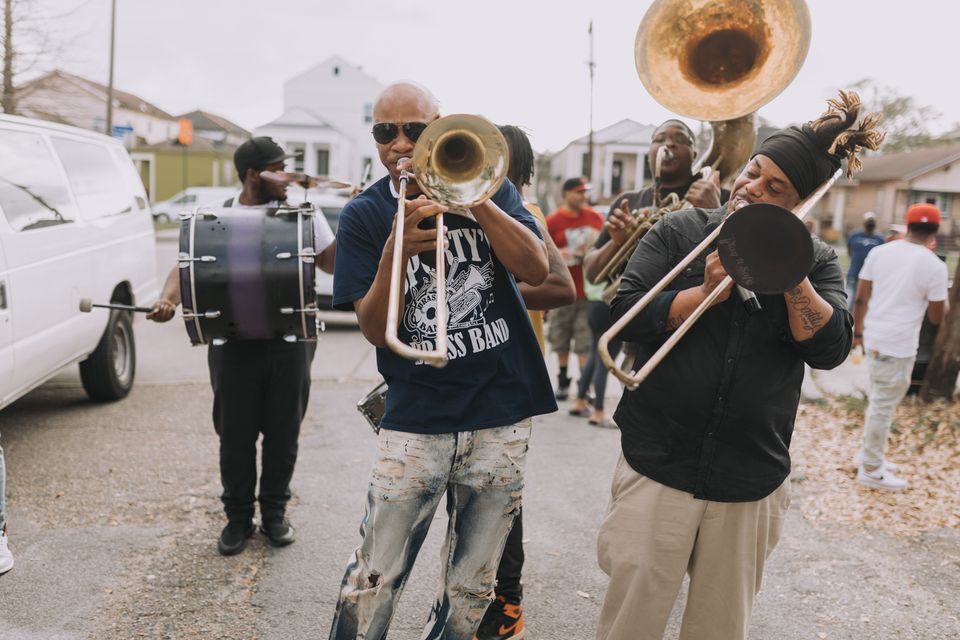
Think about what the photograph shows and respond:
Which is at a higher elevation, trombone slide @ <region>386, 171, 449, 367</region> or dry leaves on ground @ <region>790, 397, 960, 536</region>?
trombone slide @ <region>386, 171, 449, 367</region>

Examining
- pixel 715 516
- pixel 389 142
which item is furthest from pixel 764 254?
pixel 389 142

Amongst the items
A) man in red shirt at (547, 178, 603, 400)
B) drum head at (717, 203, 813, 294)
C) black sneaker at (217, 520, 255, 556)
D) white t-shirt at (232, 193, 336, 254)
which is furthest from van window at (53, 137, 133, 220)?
drum head at (717, 203, 813, 294)

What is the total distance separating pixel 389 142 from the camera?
2359mm

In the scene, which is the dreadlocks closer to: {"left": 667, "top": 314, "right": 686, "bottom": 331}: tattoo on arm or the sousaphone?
the sousaphone

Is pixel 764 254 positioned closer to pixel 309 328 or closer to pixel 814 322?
pixel 814 322

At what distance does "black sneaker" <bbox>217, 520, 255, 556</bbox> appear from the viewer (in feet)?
12.3

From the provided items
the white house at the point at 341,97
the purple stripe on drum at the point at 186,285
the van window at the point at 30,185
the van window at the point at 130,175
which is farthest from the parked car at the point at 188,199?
the purple stripe on drum at the point at 186,285

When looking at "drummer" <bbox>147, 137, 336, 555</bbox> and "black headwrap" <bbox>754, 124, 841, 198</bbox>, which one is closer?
"black headwrap" <bbox>754, 124, 841, 198</bbox>

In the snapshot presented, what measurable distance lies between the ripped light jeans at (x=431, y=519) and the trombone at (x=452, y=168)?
0.40m

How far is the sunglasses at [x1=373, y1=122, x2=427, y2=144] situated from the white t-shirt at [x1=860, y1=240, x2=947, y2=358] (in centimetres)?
386

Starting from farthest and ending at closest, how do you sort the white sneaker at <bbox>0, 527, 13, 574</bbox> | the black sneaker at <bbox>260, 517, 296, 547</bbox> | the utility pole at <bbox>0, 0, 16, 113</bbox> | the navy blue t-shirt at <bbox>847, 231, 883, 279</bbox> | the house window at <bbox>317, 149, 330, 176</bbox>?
the house window at <bbox>317, 149, 330, 176</bbox> → the utility pole at <bbox>0, 0, 16, 113</bbox> → the navy blue t-shirt at <bbox>847, 231, 883, 279</bbox> → the black sneaker at <bbox>260, 517, 296, 547</bbox> → the white sneaker at <bbox>0, 527, 13, 574</bbox>

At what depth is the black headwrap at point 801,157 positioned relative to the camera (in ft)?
7.43

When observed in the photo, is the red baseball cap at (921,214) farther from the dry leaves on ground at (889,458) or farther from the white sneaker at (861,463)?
the dry leaves on ground at (889,458)

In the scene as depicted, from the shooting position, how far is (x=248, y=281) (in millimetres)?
3496
